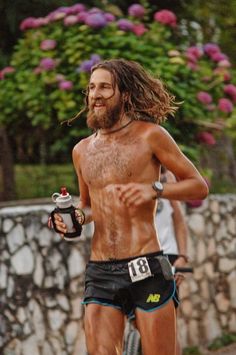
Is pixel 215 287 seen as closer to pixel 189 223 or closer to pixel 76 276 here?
pixel 189 223

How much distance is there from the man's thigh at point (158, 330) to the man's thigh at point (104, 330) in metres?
0.12

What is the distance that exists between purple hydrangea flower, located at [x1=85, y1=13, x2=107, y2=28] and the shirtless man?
4.21 m

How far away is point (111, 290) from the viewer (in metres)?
4.92

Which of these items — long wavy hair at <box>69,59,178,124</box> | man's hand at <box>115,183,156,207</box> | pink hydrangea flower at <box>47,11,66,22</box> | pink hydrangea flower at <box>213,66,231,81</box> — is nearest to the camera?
man's hand at <box>115,183,156,207</box>

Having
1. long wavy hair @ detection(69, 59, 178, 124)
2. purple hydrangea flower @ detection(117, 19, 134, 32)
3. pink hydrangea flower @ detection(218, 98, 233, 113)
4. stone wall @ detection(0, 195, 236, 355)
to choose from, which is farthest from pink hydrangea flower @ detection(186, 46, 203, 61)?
long wavy hair @ detection(69, 59, 178, 124)

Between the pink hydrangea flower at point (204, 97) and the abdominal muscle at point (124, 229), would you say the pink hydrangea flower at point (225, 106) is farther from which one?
the abdominal muscle at point (124, 229)

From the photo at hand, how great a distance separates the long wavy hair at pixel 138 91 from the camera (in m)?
5.00

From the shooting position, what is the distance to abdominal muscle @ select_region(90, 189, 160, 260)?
4.91 m

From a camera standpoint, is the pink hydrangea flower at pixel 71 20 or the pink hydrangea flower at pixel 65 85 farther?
the pink hydrangea flower at pixel 71 20

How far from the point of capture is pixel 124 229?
4922 mm

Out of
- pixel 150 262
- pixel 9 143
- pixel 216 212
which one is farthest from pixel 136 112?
pixel 9 143

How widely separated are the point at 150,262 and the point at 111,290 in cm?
23

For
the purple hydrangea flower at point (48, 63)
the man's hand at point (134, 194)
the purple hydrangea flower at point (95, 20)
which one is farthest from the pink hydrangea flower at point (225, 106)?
the man's hand at point (134, 194)

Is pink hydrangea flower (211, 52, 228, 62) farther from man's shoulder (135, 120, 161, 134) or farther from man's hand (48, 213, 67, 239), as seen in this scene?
man's hand (48, 213, 67, 239)
